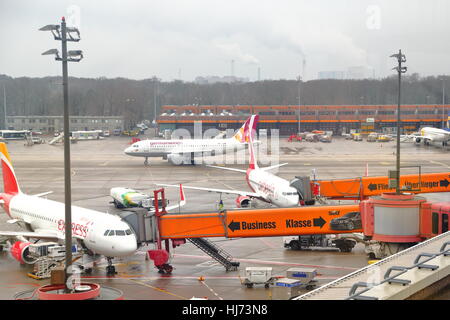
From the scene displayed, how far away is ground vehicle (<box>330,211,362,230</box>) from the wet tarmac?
361 cm

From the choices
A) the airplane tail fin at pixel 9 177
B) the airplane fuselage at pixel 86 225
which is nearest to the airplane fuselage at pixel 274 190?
the airplane fuselage at pixel 86 225

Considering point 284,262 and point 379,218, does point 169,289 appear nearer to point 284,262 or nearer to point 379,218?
point 284,262

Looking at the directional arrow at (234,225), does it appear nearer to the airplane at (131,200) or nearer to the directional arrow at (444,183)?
the directional arrow at (444,183)

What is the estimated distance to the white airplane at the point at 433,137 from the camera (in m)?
148

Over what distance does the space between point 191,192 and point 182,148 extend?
37116 mm

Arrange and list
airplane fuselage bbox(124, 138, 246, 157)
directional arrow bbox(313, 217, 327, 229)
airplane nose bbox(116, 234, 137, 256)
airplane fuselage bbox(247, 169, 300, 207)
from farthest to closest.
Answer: airplane fuselage bbox(124, 138, 246, 157), airplane fuselage bbox(247, 169, 300, 207), airplane nose bbox(116, 234, 137, 256), directional arrow bbox(313, 217, 327, 229)

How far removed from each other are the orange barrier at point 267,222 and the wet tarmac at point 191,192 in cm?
318

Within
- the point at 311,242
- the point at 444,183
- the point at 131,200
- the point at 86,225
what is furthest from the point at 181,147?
the point at 86,225

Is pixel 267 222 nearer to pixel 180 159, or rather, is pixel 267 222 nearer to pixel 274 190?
pixel 274 190

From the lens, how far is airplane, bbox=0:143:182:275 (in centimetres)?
3925

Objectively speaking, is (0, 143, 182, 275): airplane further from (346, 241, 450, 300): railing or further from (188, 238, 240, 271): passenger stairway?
(346, 241, 450, 300): railing

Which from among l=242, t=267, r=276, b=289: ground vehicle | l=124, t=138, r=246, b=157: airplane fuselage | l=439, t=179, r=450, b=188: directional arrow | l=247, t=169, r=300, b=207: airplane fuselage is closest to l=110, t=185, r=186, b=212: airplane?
l=247, t=169, r=300, b=207: airplane fuselage

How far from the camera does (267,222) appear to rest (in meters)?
37.0
